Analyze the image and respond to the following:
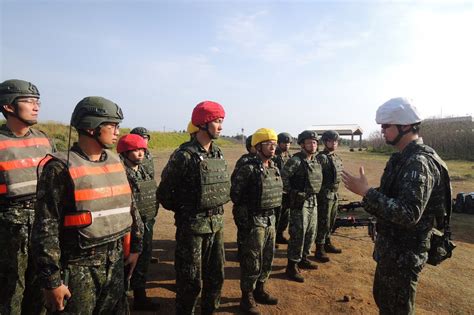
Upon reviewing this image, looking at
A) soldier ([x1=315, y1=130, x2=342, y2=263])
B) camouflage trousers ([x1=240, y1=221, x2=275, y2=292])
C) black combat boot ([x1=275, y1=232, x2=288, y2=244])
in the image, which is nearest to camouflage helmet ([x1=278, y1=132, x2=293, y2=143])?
soldier ([x1=315, y1=130, x2=342, y2=263])

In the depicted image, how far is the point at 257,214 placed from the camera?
4.41 m

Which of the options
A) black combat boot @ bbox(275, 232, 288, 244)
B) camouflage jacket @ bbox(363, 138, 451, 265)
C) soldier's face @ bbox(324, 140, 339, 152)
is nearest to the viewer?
camouflage jacket @ bbox(363, 138, 451, 265)

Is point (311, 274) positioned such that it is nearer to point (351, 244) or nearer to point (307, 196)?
point (307, 196)

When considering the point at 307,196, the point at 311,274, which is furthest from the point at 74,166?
the point at 311,274

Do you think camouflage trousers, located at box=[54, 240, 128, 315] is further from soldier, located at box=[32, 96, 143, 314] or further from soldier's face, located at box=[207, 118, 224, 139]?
soldier's face, located at box=[207, 118, 224, 139]

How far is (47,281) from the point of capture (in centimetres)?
217

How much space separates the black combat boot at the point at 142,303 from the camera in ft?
14.5

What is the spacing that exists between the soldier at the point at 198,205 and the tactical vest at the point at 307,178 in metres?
2.34

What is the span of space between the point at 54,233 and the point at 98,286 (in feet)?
1.87

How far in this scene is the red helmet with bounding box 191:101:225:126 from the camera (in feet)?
12.1

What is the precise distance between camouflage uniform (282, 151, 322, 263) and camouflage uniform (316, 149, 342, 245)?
70 cm

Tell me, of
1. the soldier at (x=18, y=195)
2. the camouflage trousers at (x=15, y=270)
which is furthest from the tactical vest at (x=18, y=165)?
the camouflage trousers at (x=15, y=270)

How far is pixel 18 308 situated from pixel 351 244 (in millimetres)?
6580

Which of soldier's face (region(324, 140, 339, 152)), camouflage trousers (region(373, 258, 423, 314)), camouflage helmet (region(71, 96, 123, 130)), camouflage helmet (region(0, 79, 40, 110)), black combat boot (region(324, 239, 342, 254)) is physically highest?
camouflage helmet (region(0, 79, 40, 110))
